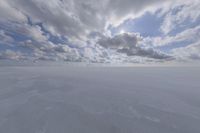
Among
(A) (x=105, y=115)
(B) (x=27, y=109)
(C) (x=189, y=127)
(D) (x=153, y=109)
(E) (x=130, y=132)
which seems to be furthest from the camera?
(D) (x=153, y=109)

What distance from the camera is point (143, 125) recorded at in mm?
12602

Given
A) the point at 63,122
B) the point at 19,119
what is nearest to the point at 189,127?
the point at 63,122

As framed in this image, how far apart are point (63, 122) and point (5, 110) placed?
9.33m

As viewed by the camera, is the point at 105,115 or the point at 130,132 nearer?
the point at 130,132

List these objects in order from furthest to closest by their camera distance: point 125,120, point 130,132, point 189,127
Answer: point 125,120, point 189,127, point 130,132

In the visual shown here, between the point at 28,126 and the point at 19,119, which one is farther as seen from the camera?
the point at 19,119

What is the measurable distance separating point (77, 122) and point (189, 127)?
13546 mm

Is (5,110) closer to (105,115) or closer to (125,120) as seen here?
(105,115)

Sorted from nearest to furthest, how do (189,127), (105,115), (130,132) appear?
(130,132) → (189,127) → (105,115)

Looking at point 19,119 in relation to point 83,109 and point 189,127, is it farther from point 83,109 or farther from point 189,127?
point 189,127

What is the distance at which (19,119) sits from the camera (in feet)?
42.9

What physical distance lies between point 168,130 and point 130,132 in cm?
450

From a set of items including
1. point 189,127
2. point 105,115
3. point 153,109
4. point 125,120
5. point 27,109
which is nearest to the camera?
point 189,127

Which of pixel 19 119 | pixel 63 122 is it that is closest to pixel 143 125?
pixel 63 122
